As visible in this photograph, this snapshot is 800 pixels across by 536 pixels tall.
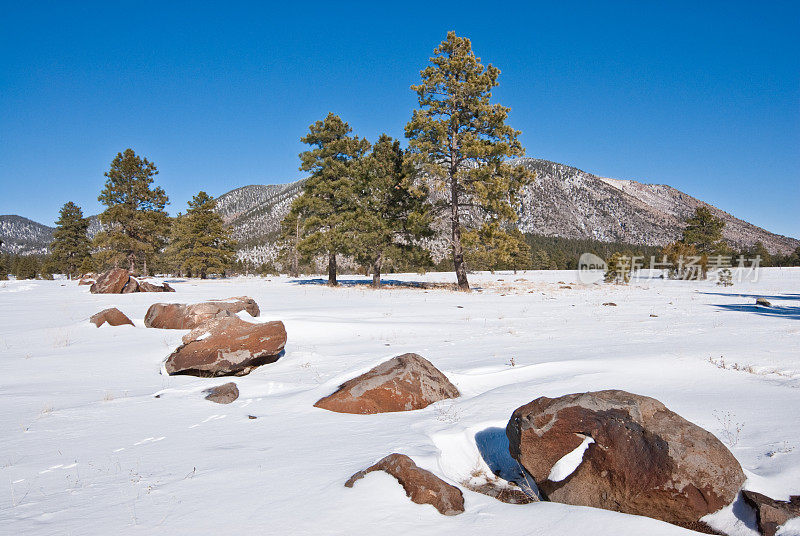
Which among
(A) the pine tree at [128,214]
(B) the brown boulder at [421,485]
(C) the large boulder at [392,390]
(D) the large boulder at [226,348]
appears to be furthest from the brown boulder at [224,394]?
(A) the pine tree at [128,214]

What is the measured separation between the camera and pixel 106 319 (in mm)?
10477

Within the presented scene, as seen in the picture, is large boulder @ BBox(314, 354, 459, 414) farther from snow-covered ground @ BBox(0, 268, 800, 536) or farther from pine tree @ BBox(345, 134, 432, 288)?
pine tree @ BBox(345, 134, 432, 288)

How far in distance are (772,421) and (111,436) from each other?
687cm

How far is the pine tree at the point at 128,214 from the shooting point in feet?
102

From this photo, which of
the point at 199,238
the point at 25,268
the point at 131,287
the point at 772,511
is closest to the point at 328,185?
the point at 131,287

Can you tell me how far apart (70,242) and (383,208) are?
156 ft

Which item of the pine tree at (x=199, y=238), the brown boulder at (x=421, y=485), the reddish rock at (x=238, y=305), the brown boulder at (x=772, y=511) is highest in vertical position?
the pine tree at (x=199, y=238)

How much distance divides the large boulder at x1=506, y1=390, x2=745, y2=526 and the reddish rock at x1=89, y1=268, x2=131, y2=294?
880 inches

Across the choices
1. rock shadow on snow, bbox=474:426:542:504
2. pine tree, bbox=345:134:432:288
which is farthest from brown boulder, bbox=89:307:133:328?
pine tree, bbox=345:134:432:288

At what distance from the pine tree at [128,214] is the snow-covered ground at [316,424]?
2389 centimetres

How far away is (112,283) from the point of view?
19.9m

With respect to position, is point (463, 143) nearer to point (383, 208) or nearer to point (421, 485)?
point (383, 208)

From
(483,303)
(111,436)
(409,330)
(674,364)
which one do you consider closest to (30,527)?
(111,436)

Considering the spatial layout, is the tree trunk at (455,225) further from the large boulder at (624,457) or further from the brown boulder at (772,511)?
the brown boulder at (772,511)
